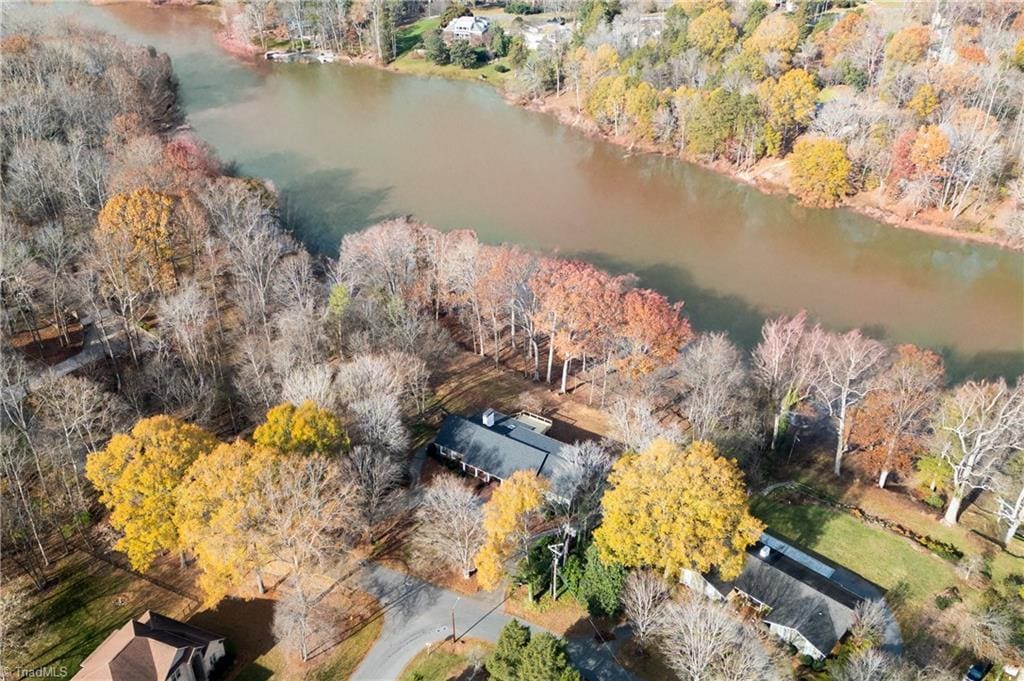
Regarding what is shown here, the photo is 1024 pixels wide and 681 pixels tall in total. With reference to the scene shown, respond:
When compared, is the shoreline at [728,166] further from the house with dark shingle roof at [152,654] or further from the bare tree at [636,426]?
the house with dark shingle roof at [152,654]

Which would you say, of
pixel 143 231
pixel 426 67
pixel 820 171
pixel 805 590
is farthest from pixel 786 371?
pixel 426 67

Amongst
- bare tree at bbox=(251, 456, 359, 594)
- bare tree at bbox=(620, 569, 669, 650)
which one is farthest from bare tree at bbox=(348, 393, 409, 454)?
bare tree at bbox=(620, 569, 669, 650)

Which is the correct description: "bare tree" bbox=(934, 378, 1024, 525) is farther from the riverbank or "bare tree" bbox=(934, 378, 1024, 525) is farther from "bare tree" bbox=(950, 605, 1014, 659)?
the riverbank

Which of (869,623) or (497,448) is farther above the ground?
(497,448)

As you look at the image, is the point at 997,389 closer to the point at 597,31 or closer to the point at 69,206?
the point at 69,206

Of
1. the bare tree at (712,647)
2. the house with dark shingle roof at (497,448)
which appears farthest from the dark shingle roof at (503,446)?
the bare tree at (712,647)

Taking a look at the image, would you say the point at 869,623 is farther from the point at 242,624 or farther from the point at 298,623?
the point at 242,624
